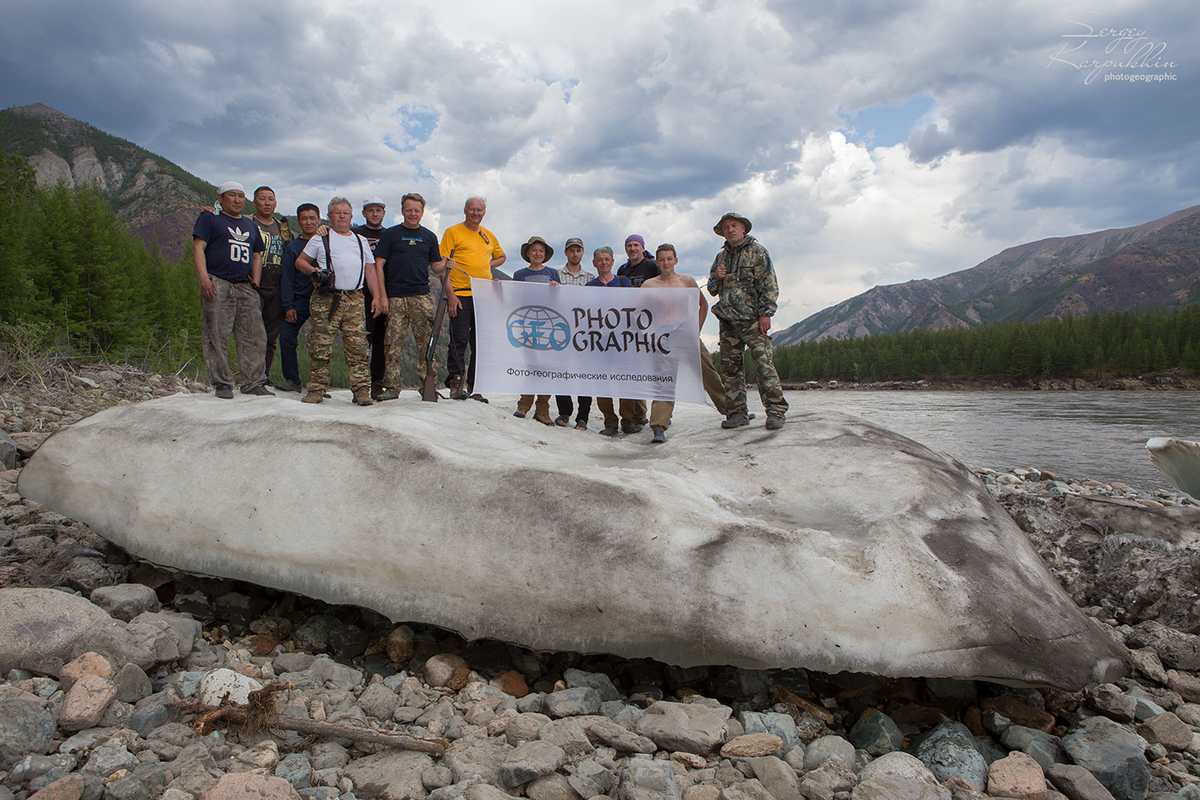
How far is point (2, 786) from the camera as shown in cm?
Answer: 252

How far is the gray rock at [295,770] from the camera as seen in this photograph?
2.85 meters

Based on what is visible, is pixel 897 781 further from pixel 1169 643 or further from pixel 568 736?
pixel 1169 643

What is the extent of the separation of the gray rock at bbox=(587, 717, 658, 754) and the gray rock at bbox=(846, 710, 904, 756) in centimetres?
120

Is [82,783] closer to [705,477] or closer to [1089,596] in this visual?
[705,477]

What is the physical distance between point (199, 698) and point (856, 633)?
356 centimetres

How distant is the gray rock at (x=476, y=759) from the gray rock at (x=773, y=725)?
51.8 inches

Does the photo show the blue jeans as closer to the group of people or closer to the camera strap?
the group of people

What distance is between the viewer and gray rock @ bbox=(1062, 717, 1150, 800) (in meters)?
3.16

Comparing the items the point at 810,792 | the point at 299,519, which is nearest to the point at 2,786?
the point at 299,519

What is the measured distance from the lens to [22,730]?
278 cm

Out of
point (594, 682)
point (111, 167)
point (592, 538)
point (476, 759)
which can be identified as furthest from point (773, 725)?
point (111, 167)

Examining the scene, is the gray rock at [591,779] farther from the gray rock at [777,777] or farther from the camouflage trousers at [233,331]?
the camouflage trousers at [233,331]

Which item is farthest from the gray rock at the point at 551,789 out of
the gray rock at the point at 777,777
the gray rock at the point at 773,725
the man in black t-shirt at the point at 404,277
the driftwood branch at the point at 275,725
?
the man in black t-shirt at the point at 404,277

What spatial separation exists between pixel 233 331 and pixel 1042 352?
255ft
